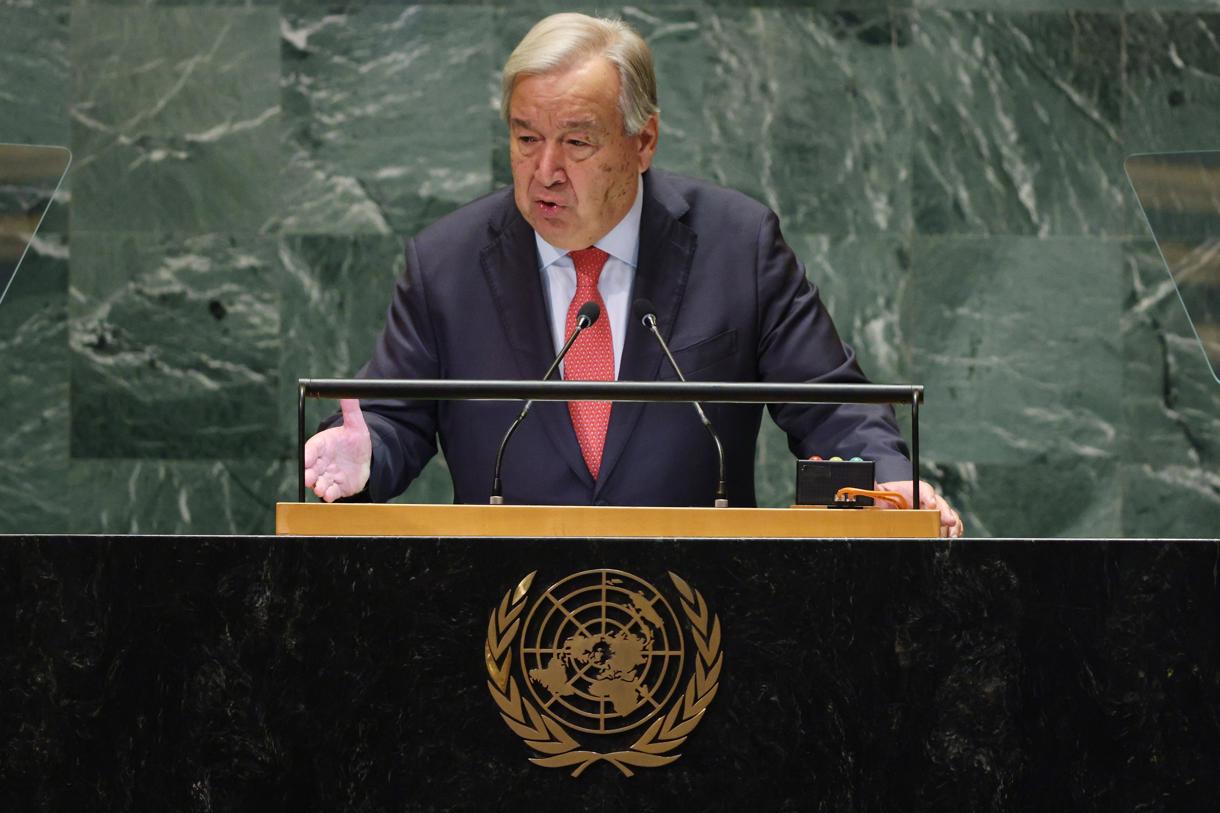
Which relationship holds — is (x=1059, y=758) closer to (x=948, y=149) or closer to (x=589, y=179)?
(x=589, y=179)

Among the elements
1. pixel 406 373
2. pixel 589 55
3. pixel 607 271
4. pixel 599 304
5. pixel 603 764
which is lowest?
pixel 603 764

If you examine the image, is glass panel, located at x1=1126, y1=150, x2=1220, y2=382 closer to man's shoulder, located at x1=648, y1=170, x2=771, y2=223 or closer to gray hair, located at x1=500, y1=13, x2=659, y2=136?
man's shoulder, located at x1=648, y1=170, x2=771, y2=223

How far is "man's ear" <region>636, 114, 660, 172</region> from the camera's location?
3.81 meters

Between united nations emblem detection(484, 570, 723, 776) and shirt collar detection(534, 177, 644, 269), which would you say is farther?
shirt collar detection(534, 177, 644, 269)

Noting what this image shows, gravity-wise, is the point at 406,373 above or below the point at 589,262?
below

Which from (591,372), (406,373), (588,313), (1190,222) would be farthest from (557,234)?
(1190,222)

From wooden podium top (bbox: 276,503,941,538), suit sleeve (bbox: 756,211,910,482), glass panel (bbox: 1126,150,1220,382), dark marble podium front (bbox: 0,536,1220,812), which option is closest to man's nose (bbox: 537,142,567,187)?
suit sleeve (bbox: 756,211,910,482)

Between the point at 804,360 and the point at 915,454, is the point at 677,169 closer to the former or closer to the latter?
the point at 804,360

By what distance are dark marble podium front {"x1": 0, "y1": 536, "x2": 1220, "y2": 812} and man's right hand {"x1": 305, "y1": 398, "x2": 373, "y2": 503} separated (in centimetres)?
51

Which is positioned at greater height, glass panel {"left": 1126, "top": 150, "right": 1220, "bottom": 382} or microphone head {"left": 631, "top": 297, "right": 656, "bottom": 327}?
glass panel {"left": 1126, "top": 150, "right": 1220, "bottom": 382}

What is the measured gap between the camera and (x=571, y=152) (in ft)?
12.0

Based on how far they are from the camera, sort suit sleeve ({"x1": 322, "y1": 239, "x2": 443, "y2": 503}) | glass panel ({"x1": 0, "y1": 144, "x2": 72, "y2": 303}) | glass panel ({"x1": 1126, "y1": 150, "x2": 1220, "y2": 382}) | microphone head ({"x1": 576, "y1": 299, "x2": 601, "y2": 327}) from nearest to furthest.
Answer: microphone head ({"x1": 576, "y1": 299, "x2": 601, "y2": 327}) → suit sleeve ({"x1": 322, "y1": 239, "x2": 443, "y2": 503}) → glass panel ({"x1": 0, "y1": 144, "x2": 72, "y2": 303}) → glass panel ({"x1": 1126, "y1": 150, "x2": 1220, "y2": 382})

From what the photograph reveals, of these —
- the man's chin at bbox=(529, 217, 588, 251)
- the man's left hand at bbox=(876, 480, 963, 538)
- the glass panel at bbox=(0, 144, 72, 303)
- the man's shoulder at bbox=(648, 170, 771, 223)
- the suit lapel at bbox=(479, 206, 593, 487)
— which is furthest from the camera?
the glass panel at bbox=(0, 144, 72, 303)

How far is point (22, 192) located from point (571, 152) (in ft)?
6.22
